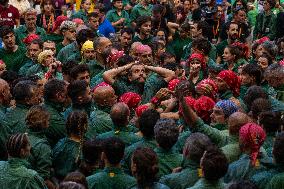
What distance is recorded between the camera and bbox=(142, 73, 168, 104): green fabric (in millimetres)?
10695

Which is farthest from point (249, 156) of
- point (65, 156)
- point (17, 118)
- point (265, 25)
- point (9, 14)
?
point (265, 25)

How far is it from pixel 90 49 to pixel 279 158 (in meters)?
5.94

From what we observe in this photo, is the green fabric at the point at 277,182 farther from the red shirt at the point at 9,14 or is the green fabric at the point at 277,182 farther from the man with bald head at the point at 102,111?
the red shirt at the point at 9,14

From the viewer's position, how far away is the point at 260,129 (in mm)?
7270

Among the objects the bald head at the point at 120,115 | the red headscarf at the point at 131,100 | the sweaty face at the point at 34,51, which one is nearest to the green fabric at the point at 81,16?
the sweaty face at the point at 34,51

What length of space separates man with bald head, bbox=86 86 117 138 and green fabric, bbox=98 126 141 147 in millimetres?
354

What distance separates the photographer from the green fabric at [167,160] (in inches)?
293

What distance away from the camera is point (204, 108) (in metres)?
8.91

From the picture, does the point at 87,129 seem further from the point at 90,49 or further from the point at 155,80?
the point at 90,49

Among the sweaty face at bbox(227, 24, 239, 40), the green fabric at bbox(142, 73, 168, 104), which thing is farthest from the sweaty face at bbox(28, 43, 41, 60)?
the sweaty face at bbox(227, 24, 239, 40)

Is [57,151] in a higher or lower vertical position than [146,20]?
lower

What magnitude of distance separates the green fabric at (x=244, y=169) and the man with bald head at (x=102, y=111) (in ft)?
6.57

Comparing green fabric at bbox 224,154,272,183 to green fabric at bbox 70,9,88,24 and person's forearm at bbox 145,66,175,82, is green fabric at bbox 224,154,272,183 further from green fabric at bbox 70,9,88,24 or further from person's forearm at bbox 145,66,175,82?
green fabric at bbox 70,9,88,24

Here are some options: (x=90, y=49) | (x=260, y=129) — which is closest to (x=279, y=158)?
(x=260, y=129)
